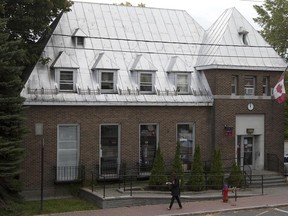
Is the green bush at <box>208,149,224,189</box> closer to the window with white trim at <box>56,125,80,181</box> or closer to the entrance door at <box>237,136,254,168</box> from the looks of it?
the entrance door at <box>237,136,254,168</box>

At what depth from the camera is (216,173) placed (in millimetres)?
24297

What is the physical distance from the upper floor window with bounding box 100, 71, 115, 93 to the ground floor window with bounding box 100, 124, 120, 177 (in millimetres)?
1838

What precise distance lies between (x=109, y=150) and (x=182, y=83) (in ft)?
18.2

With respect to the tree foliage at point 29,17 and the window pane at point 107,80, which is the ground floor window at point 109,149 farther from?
the tree foliage at point 29,17

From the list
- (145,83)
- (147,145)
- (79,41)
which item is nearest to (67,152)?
(147,145)

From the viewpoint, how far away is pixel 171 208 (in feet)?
68.3

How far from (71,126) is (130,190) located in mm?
4399

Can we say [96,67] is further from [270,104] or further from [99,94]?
[270,104]

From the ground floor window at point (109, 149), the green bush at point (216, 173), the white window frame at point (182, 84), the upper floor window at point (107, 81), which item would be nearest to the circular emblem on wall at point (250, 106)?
the white window frame at point (182, 84)

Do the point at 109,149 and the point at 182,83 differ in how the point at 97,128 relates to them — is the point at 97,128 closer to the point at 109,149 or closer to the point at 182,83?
the point at 109,149

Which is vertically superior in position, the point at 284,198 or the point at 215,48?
the point at 215,48

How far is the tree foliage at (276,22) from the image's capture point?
37750mm

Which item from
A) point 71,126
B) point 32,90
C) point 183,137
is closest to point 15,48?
point 32,90

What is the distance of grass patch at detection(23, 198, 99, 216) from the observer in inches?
802
